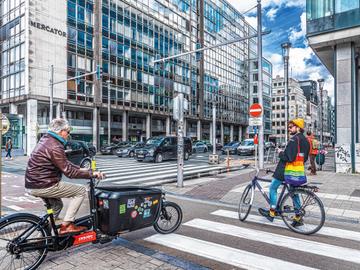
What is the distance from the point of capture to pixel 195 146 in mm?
33656

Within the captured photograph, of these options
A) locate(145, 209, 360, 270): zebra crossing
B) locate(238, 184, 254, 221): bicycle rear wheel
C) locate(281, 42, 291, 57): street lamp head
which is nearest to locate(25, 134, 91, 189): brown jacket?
locate(145, 209, 360, 270): zebra crossing

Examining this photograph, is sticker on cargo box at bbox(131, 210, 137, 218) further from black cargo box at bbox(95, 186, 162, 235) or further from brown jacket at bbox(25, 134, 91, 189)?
brown jacket at bbox(25, 134, 91, 189)

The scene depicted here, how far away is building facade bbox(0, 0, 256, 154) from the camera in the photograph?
31281 millimetres

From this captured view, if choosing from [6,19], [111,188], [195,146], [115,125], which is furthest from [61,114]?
[111,188]

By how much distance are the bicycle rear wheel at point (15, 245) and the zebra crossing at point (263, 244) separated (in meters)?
1.67

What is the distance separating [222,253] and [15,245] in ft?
8.58

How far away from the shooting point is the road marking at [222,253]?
3.62m

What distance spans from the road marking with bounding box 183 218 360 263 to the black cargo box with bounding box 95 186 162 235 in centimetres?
143

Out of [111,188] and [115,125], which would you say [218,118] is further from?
[111,188]

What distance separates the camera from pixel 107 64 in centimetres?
3788

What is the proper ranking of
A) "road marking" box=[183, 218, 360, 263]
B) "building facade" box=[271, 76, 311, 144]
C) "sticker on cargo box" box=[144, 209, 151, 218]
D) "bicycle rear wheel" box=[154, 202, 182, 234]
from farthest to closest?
"building facade" box=[271, 76, 311, 144], "bicycle rear wheel" box=[154, 202, 182, 234], "sticker on cargo box" box=[144, 209, 151, 218], "road marking" box=[183, 218, 360, 263]

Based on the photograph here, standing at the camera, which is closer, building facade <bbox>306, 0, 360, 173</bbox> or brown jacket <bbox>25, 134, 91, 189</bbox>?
brown jacket <bbox>25, 134, 91, 189</bbox>

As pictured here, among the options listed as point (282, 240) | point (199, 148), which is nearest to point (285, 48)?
point (199, 148)

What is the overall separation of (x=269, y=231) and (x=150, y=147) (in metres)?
15.1
